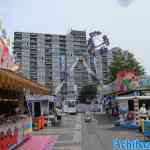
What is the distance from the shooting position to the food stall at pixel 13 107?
12742mm

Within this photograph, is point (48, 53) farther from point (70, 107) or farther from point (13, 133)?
point (13, 133)

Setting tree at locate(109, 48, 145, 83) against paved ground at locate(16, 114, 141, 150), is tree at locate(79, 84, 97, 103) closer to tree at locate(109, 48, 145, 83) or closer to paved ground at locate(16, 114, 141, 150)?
tree at locate(109, 48, 145, 83)

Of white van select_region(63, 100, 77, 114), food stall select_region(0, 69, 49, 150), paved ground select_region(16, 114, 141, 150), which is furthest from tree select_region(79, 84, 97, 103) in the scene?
food stall select_region(0, 69, 49, 150)

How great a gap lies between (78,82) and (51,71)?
3812 cm

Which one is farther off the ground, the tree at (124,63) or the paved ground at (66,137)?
the tree at (124,63)

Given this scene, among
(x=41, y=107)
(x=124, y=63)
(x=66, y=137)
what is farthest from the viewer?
(x=124, y=63)

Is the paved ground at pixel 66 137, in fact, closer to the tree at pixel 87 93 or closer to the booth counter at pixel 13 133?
the booth counter at pixel 13 133

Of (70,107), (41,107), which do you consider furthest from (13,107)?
(70,107)

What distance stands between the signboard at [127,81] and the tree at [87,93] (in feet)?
200

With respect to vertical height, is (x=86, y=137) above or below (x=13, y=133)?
below

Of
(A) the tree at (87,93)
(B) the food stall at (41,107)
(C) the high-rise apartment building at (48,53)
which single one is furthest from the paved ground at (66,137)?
(A) the tree at (87,93)

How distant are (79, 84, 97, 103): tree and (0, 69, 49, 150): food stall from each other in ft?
260

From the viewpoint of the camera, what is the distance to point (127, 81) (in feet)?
125

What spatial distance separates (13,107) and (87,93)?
83839 mm
